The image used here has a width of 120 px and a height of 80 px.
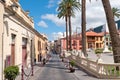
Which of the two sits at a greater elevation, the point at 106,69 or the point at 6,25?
the point at 6,25

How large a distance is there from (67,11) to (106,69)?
4993 cm

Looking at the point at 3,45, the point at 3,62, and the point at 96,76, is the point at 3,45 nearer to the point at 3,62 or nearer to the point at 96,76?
the point at 3,62

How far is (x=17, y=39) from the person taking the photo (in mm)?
26422

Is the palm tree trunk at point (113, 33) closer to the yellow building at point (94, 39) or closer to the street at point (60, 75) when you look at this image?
the street at point (60, 75)

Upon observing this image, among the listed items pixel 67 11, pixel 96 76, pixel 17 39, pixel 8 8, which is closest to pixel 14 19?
pixel 17 39

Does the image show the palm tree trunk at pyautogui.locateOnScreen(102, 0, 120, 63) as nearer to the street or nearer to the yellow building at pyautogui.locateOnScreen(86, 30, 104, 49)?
the street

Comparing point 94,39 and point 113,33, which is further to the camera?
point 94,39

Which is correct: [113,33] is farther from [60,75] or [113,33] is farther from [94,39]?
[94,39]

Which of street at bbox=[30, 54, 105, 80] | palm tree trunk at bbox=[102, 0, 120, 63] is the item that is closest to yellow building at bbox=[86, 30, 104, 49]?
street at bbox=[30, 54, 105, 80]

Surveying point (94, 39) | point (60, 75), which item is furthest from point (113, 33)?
point (94, 39)

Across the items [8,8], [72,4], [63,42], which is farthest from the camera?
[63,42]

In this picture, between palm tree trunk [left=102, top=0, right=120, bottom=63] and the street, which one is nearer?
palm tree trunk [left=102, top=0, right=120, bottom=63]

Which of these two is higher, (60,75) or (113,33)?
(113,33)

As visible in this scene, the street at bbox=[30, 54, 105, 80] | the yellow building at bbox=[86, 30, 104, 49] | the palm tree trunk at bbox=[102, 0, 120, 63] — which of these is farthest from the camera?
the yellow building at bbox=[86, 30, 104, 49]
